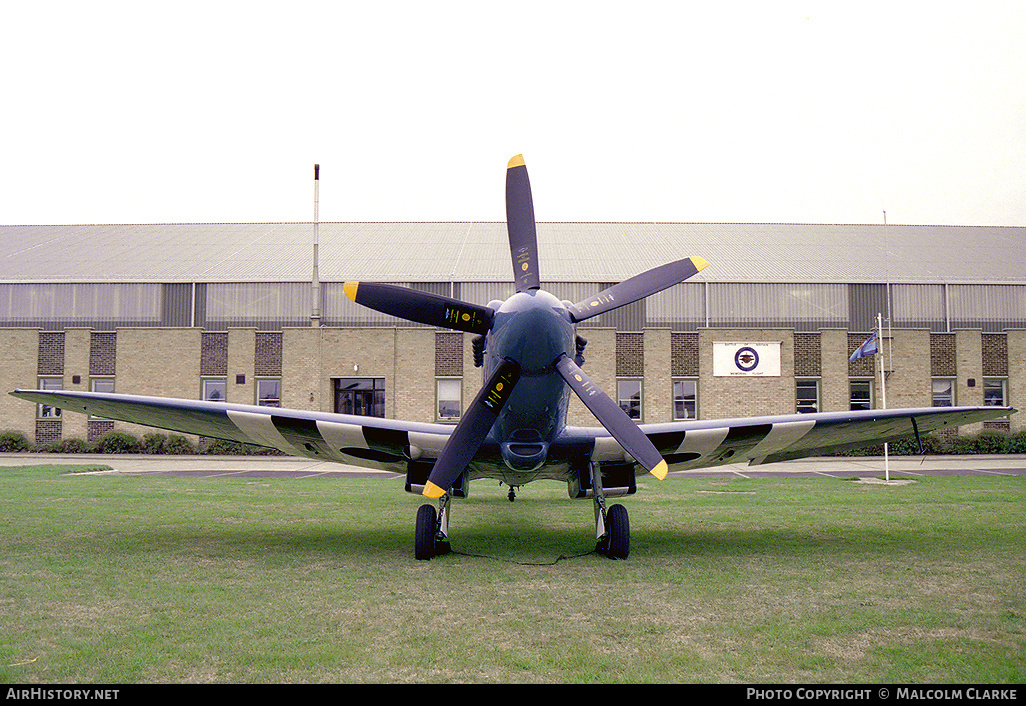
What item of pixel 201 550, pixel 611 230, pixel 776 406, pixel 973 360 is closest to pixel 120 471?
pixel 201 550

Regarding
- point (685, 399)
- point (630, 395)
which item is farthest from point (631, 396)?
point (685, 399)

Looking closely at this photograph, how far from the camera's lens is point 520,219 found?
995cm

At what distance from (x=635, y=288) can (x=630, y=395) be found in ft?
81.8

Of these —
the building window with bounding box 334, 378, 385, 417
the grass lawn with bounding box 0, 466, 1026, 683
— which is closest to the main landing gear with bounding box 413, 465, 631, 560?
the grass lawn with bounding box 0, 466, 1026, 683

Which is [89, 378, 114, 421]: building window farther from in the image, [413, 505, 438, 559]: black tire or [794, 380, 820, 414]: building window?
[794, 380, 820, 414]: building window

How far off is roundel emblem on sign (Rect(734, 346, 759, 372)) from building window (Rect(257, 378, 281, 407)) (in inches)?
864

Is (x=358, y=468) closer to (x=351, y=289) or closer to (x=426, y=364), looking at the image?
(x=426, y=364)

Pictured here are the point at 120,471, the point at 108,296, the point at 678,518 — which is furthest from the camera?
the point at 108,296

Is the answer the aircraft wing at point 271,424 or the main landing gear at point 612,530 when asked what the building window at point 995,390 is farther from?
the aircraft wing at point 271,424

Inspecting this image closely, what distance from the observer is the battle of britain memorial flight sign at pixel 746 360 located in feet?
112

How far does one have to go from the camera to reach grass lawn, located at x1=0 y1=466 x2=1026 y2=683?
5129mm

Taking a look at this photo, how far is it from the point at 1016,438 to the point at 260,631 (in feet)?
125
